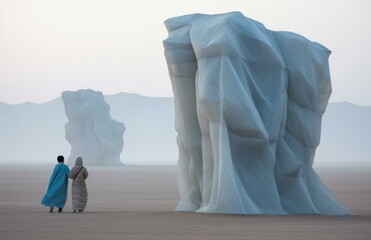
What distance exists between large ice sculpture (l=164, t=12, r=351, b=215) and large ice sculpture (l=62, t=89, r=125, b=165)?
257 feet

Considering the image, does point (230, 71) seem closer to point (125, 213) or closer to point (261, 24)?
point (261, 24)

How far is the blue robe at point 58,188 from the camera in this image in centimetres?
2450

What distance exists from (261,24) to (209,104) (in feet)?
11.4

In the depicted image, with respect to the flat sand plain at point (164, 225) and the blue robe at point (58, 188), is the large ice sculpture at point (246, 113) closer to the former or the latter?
the flat sand plain at point (164, 225)

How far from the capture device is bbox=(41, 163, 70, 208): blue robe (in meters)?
A: 24.5

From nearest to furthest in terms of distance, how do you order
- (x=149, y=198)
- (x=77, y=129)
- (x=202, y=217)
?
(x=202, y=217)
(x=149, y=198)
(x=77, y=129)

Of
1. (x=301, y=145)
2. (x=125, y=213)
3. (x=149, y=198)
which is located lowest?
(x=149, y=198)

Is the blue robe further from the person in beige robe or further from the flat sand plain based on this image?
the flat sand plain

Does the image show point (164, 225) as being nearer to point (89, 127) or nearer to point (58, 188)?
point (58, 188)

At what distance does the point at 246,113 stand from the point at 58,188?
215 inches

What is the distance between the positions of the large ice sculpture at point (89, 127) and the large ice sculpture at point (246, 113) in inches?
3088

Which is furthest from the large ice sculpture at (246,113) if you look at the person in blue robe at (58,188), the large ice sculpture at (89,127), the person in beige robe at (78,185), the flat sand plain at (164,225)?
the large ice sculpture at (89,127)

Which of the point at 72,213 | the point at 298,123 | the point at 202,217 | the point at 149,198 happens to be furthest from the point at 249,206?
the point at 149,198

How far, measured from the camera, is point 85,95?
105250 mm
